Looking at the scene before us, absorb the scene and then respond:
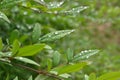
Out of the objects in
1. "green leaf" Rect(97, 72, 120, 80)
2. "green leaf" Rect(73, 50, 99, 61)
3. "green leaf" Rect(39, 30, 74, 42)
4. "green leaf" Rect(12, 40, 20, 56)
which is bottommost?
"green leaf" Rect(97, 72, 120, 80)

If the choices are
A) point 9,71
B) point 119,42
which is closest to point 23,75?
point 9,71

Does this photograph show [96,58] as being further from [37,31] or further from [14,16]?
[37,31]

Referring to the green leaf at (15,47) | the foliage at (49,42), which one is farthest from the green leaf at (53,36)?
the green leaf at (15,47)

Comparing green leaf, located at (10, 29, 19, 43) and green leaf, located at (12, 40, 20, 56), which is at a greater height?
green leaf, located at (10, 29, 19, 43)

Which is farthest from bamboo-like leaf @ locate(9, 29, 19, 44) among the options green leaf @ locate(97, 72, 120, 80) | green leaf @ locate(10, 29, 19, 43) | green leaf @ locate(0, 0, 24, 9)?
green leaf @ locate(97, 72, 120, 80)

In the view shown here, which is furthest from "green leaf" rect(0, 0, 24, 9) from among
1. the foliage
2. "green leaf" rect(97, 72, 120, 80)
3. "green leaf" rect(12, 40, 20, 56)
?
"green leaf" rect(97, 72, 120, 80)

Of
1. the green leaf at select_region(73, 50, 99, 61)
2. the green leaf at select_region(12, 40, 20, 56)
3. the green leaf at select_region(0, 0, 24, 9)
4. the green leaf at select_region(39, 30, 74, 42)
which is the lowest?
the green leaf at select_region(12, 40, 20, 56)

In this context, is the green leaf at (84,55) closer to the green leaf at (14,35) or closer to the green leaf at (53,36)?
the green leaf at (53,36)

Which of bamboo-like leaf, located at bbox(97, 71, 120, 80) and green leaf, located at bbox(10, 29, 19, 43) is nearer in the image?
bamboo-like leaf, located at bbox(97, 71, 120, 80)

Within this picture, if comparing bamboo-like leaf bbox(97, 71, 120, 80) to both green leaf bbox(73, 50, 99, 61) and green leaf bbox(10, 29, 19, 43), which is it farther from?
green leaf bbox(10, 29, 19, 43)

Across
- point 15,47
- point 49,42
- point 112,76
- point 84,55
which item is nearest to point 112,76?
point 112,76

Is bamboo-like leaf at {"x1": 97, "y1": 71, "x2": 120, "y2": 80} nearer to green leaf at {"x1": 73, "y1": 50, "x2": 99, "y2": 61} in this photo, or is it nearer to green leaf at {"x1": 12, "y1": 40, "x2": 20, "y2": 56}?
green leaf at {"x1": 73, "y1": 50, "x2": 99, "y2": 61}
